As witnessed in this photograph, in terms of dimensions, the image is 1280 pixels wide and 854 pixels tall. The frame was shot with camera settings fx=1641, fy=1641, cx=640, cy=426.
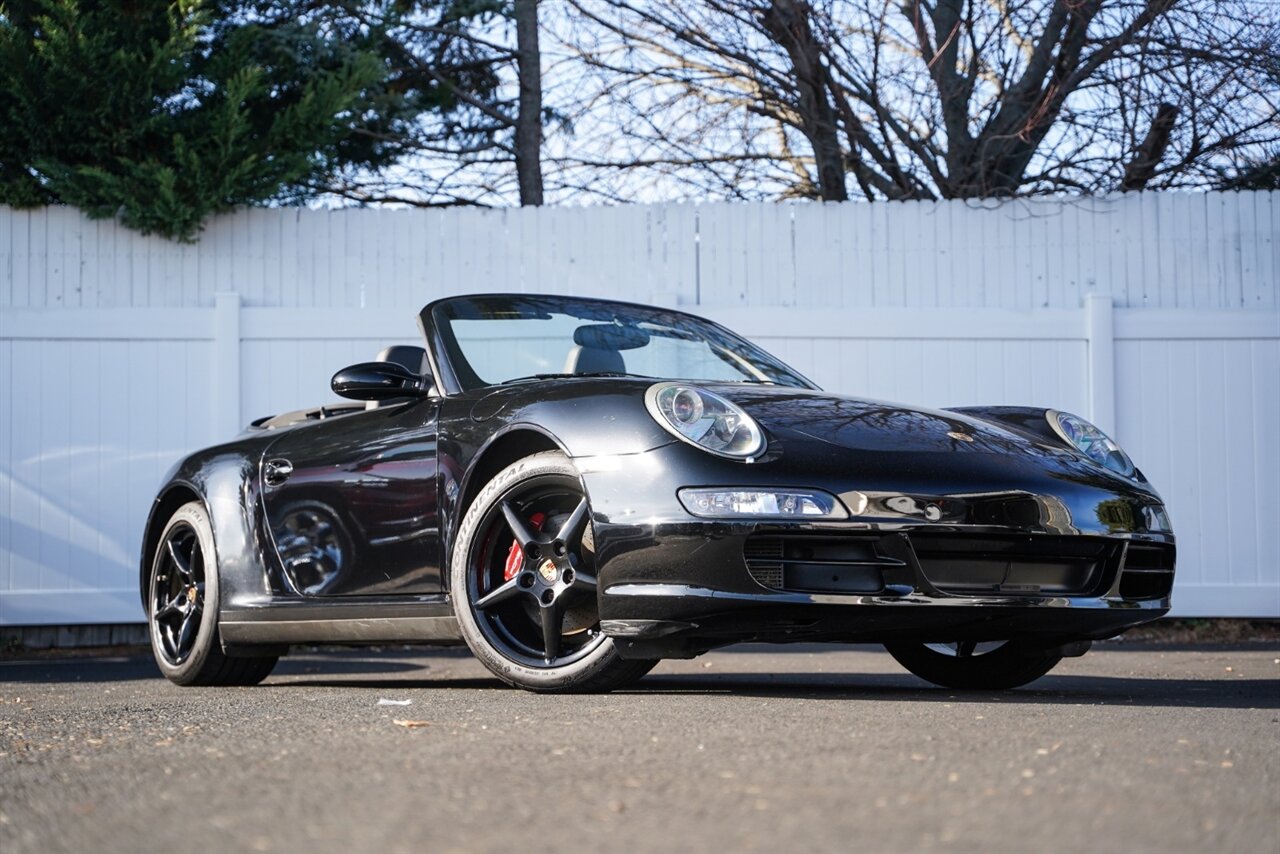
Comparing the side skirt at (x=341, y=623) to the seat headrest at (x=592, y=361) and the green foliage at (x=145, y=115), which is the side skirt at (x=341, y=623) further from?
the green foliage at (x=145, y=115)

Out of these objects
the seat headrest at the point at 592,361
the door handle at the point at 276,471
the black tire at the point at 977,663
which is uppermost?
A: the seat headrest at the point at 592,361

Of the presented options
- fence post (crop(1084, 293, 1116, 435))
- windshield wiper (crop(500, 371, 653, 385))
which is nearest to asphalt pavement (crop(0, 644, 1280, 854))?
windshield wiper (crop(500, 371, 653, 385))

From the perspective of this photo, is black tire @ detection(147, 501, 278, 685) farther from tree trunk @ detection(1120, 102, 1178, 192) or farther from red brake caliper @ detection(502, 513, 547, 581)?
tree trunk @ detection(1120, 102, 1178, 192)

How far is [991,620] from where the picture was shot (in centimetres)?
431

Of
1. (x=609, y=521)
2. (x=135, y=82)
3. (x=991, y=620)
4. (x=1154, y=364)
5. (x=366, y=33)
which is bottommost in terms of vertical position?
(x=991, y=620)

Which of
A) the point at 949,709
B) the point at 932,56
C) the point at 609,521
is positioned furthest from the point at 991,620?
the point at 932,56

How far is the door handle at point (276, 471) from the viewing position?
556cm

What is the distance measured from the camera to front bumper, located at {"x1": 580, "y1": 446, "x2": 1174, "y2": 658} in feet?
13.4

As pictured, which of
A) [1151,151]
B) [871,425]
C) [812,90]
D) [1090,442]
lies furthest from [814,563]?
[1151,151]

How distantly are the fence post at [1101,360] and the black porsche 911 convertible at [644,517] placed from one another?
3.98 meters

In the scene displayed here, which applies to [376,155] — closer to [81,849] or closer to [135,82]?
[135,82]

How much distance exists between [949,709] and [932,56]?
8.01 m

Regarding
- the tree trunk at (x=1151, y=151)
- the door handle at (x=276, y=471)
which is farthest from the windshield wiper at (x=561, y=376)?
the tree trunk at (x=1151, y=151)

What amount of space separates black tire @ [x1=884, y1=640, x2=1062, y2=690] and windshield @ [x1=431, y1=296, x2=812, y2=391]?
100 cm
